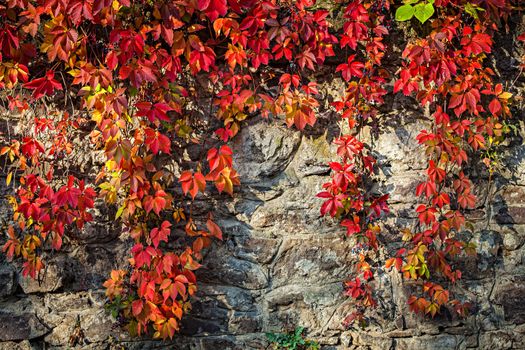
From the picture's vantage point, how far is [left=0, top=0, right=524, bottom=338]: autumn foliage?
2.33m

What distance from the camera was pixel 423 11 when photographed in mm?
2348

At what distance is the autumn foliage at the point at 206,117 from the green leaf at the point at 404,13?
0.07 m

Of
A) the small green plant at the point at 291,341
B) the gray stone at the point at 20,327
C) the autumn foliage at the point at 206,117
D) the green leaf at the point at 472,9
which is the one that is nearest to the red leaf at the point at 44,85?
the autumn foliage at the point at 206,117

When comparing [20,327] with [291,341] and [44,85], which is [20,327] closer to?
[44,85]

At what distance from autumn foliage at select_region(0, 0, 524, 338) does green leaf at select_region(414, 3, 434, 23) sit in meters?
0.11

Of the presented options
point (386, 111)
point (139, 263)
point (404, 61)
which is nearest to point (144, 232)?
point (139, 263)

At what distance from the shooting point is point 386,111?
2592 mm

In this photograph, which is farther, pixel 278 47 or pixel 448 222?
pixel 448 222

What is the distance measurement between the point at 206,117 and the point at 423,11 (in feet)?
3.45

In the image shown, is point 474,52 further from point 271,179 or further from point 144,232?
point 144,232

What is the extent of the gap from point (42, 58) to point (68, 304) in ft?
3.72

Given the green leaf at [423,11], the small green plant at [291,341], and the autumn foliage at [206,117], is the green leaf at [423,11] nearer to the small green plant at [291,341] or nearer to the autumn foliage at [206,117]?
the autumn foliage at [206,117]

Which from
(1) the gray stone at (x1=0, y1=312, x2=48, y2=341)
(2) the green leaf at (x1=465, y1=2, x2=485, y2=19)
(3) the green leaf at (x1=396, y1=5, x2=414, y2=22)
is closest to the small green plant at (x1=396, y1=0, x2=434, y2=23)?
(3) the green leaf at (x1=396, y1=5, x2=414, y2=22)

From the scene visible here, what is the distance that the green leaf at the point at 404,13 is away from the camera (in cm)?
238
